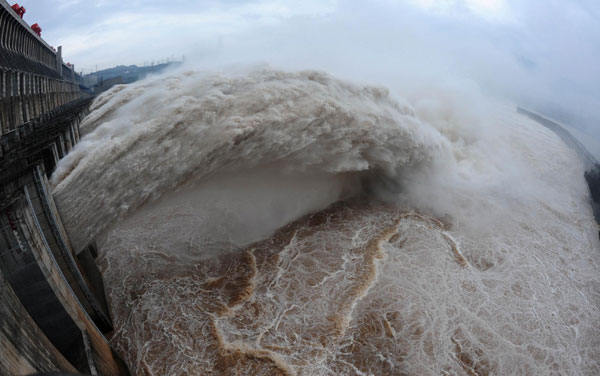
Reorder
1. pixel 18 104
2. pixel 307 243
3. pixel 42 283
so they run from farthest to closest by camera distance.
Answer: pixel 18 104 → pixel 307 243 → pixel 42 283

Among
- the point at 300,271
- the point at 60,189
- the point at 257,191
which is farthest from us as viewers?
the point at 257,191

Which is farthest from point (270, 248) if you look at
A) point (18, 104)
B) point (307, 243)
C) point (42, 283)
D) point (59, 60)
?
point (59, 60)

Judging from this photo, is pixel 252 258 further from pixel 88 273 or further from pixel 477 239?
pixel 477 239

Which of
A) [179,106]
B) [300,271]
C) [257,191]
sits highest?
[179,106]

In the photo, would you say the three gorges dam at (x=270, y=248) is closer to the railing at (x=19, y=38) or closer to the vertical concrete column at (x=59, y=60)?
the railing at (x=19, y=38)

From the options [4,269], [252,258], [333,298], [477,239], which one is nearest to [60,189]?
[4,269]

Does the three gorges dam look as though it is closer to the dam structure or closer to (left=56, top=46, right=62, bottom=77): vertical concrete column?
the dam structure

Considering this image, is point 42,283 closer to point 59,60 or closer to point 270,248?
point 270,248

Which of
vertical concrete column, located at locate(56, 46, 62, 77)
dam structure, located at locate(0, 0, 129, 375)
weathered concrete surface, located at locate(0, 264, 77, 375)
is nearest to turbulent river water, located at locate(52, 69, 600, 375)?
dam structure, located at locate(0, 0, 129, 375)
